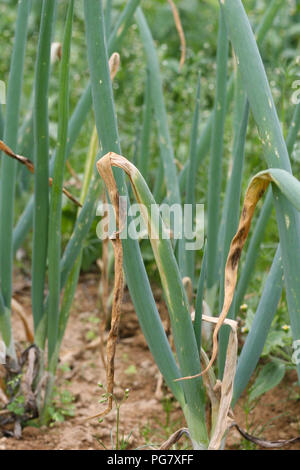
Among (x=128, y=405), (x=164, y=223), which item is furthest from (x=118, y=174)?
(x=128, y=405)

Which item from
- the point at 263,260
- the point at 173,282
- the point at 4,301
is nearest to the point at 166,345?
the point at 173,282

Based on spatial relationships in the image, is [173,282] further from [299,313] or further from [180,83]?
[180,83]

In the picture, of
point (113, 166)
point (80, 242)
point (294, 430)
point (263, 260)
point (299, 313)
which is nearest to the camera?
point (299, 313)

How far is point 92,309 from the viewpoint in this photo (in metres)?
1.80

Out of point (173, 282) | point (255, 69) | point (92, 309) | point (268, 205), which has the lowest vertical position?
point (92, 309)

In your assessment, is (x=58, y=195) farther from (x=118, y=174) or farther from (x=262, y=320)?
(x=262, y=320)

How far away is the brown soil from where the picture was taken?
3.94 ft

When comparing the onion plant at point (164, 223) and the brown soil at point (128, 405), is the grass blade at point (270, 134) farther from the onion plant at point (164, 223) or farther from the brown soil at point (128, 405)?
the brown soil at point (128, 405)

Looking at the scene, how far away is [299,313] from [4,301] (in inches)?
24.4

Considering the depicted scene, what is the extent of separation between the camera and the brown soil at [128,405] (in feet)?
3.94

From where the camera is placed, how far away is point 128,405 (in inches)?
53.9

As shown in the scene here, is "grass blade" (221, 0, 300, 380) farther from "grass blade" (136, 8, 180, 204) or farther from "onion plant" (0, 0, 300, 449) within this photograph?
"grass blade" (136, 8, 180, 204)

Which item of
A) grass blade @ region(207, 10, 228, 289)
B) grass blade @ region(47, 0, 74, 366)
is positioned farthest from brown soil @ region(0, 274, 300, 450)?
grass blade @ region(207, 10, 228, 289)

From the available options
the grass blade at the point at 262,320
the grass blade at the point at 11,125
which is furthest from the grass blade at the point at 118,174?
the grass blade at the point at 11,125
